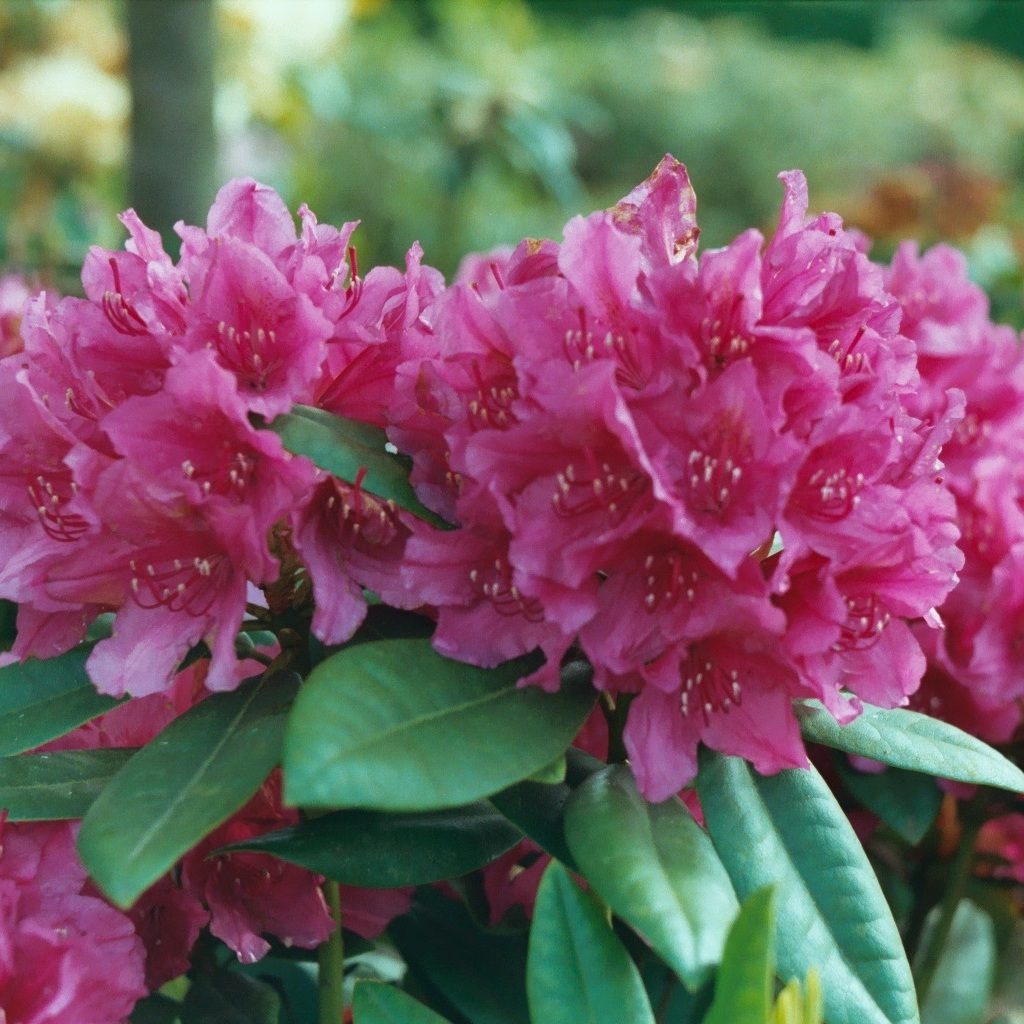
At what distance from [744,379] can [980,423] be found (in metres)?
0.43

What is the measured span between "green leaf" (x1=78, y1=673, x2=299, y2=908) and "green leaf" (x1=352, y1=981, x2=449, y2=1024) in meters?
0.10

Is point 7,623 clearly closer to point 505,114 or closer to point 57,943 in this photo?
point 57,943

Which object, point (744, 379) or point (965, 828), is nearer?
point (744, 379)

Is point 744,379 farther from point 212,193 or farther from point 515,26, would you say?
point 515,26

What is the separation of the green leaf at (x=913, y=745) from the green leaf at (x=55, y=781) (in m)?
0.35

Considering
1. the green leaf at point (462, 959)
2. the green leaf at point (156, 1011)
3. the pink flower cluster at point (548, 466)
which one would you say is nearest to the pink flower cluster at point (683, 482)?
the pink flower cluster at point (548, 466)

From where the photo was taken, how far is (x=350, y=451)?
65 centimetres

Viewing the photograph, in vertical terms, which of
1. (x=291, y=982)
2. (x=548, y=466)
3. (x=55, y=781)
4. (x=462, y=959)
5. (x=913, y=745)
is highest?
(x=548, y=466)

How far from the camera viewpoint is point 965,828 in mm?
948

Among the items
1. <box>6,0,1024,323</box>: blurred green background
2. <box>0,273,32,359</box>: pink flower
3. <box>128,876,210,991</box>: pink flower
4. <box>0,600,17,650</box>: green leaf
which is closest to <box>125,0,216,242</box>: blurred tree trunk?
<box>6,0,1024,323</box>: blurred green background

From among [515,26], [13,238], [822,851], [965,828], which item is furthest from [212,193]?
[515,26]

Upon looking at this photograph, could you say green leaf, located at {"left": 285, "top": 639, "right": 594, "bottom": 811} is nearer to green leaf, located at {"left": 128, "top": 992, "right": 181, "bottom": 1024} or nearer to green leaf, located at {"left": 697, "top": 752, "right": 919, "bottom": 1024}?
green leaf, located at {"left": 697, "top": 752, "right": 919, "bottom": 1024}

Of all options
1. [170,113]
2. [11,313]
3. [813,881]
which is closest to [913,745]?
[813,881]

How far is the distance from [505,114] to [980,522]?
1.92m
